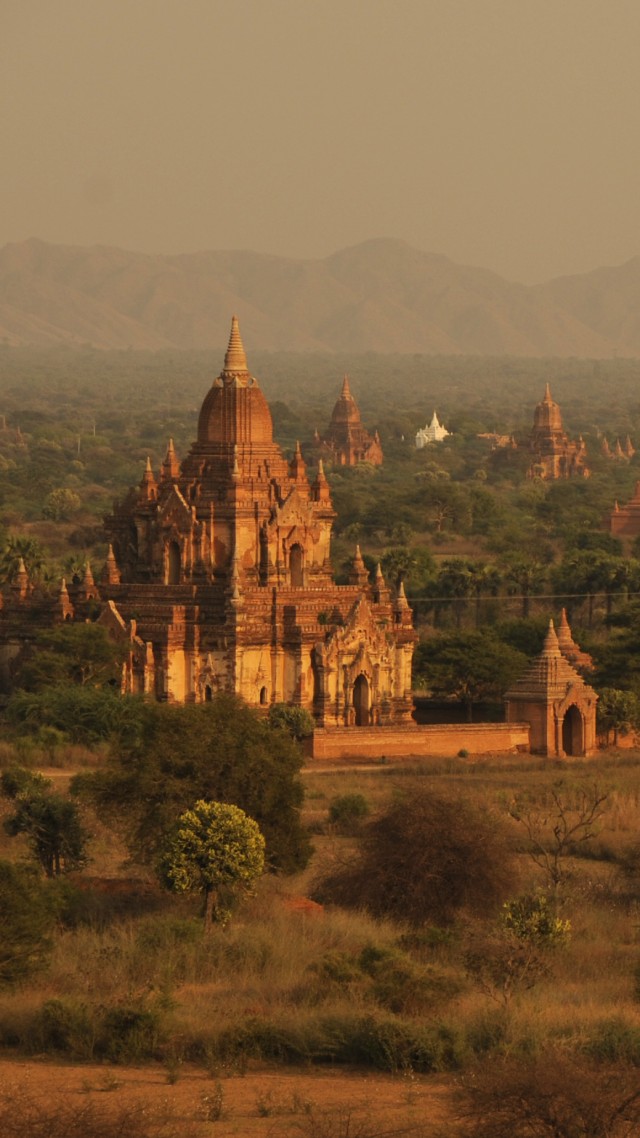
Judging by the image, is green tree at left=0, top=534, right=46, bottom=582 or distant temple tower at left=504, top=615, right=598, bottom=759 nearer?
distant temple tower at left=504, top=615, right=598, bottom=759

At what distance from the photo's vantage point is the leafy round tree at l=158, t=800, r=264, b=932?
34.0 metres

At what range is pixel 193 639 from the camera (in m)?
55.0

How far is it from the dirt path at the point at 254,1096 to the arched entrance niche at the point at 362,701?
29.6 metres

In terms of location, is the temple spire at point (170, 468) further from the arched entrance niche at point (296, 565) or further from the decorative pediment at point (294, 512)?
the arched entrance niche at point (296, 565)

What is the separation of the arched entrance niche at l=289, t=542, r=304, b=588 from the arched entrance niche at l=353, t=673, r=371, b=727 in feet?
9.31

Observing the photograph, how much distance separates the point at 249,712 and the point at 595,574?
38953 mm

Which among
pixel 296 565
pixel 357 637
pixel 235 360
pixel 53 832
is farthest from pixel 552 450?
pixel 53 832

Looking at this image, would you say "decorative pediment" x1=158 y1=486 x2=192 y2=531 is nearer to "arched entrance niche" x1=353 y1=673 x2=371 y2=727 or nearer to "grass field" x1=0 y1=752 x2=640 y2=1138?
"arched entrance niche" x1=353 y1=673 x2=371 y2=727

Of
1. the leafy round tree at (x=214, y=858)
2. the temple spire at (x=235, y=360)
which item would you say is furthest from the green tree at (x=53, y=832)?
the temple spire at (x=235, y=360)

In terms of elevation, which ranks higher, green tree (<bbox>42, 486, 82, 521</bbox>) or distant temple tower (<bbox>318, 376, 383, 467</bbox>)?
distant temple tower (<bbox>318, 376, 383, 467</bbox>)

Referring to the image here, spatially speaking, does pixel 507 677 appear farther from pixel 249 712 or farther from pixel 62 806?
pixel 62 806

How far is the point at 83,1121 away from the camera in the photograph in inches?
862

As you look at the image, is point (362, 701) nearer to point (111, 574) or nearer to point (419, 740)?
point (419, 740)

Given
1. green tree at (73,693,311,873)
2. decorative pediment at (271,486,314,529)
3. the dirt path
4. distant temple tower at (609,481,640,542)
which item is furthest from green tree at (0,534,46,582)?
the dirt path
